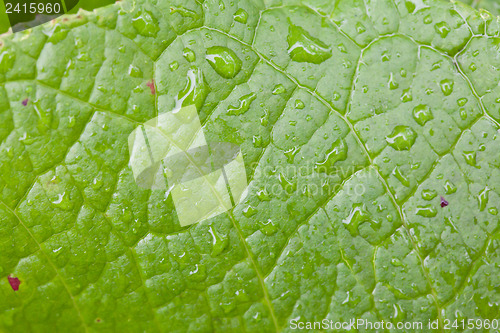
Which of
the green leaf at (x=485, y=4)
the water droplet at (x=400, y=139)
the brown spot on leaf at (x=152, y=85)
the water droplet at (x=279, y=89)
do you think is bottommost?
the water droplet at (x=400, y=139)

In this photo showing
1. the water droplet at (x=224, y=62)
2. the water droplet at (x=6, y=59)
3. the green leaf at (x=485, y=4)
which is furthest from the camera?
the green leaf at (x=485, y=4)

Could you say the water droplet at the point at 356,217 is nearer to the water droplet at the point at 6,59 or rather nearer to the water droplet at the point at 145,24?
the water droplet at the point at 145,24

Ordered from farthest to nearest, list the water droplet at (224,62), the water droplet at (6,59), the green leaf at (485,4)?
1. the green leaf at (485,4)
2. the water droplet at (224,62)
3. the water droplet at (6,59)

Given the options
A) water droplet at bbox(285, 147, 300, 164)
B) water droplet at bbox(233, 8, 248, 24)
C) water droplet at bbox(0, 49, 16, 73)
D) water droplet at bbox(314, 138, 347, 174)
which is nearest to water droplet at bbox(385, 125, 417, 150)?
water droplet at bbox(314, 138, 347, 174)

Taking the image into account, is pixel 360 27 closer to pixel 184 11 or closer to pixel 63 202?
pixel 184 11

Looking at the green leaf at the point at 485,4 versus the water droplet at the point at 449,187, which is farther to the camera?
the green leaf at the point at 485,4

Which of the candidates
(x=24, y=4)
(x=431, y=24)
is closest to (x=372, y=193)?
(x=431, y=24)

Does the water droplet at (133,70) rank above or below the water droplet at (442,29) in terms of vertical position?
above

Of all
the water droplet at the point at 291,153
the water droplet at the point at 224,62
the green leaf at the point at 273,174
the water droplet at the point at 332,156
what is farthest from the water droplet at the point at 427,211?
the water droplet at the point at 224,62
